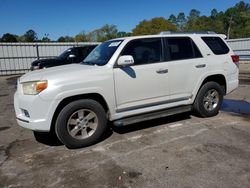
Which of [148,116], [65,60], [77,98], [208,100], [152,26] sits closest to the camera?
[77,98]

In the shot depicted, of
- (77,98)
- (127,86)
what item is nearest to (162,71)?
Result: (127,86)

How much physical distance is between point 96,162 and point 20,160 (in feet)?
4.17

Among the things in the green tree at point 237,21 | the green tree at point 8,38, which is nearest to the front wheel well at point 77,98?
the green tree at point 8,38

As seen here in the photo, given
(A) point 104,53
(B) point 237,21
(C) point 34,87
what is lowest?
(C) point 34,87

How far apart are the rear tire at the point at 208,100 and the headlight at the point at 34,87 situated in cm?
338

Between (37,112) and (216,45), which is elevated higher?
(216,45)

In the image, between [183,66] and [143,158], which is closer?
[143,158]

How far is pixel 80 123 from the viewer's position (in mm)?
4500

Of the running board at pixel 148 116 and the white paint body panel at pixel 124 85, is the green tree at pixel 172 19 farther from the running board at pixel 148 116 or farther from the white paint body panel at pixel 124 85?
the running board at pixel 148 116

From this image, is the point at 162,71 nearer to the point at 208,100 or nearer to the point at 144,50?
the point at 144,50

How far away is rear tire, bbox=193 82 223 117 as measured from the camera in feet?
19.1

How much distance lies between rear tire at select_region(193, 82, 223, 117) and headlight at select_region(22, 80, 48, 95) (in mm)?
3379

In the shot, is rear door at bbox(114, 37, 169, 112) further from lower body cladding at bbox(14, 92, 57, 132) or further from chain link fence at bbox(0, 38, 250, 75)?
chain link fence at bbox(0, 38, 250, 75)

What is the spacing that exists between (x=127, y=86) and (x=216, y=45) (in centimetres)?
270
